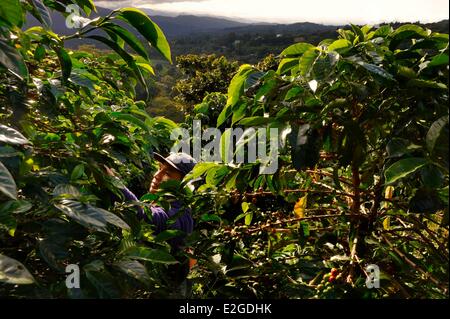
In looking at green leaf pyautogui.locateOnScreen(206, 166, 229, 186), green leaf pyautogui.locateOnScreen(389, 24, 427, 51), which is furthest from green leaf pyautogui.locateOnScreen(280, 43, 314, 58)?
green leaf pyautogui.locateOnScreen(206, 166, 229, 186)

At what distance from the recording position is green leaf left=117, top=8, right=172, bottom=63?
0.89 metres

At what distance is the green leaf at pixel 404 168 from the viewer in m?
0.71

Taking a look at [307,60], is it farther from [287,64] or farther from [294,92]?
[287,64]

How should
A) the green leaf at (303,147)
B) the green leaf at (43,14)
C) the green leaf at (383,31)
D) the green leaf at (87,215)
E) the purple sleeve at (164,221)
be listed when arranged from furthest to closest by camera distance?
the purple sleeve at (164,221) → the green leaf at (383,31) → the green leaf at (43,14) → the green leaf at (303,147) → the green leaf at (87,215)

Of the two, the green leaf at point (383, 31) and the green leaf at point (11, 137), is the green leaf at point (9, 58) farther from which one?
the green leaf at point (383, 31)

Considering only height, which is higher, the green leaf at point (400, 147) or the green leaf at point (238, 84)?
the green leaf at point (238, 84)

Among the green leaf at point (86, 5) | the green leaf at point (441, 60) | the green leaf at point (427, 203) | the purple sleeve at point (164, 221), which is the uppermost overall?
the green leaf at point (86, 5)

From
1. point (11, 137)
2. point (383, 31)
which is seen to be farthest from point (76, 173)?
point (383, 31)

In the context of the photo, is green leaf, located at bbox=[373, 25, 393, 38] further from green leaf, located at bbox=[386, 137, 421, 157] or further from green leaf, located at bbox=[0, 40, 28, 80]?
green leaf, located at bbox=[0, 40, 28, 80]

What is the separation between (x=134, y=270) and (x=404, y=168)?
0.53 meters

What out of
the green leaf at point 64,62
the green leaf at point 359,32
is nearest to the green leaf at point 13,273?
the green leaf at point 64,62

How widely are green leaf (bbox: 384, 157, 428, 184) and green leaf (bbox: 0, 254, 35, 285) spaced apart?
621 mm

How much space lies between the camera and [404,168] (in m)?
0.73
